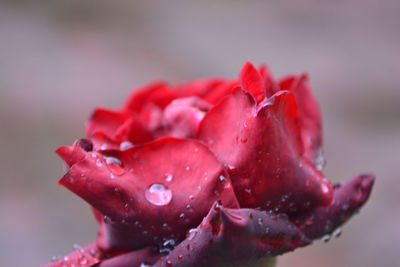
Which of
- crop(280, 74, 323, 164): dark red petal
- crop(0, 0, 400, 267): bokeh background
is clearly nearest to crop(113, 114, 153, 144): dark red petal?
crop(280, 74, 323, 164): dark red petal

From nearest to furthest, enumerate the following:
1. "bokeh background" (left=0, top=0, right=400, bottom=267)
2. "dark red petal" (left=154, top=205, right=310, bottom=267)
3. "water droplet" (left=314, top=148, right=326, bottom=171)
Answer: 1. "dark red petal" (left=154, top=205, right=310, bottom=267)
2. "water droplet" (left=314, top=148, right=326, bottom=171)
3. "bokeh background" (left=0, top=0, right=400, bottom=267)

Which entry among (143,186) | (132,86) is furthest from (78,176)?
(132,86)

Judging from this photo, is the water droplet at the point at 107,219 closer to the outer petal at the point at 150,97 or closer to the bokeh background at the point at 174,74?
the outer petal at the point at 150,97

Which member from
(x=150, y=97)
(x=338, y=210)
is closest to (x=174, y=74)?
(x=150, y=97)

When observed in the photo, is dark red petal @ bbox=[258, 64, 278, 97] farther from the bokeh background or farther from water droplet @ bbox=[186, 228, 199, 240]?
the bokeh background

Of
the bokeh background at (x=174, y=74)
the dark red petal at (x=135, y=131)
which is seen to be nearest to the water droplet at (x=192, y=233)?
the dark red petal at (x=135, y=131)

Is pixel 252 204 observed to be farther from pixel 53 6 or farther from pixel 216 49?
pixel 53 6

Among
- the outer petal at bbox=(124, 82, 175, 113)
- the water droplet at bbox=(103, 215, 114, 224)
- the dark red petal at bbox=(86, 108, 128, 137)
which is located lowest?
the water droplet at bbox=(103, 215, 114, 224)
